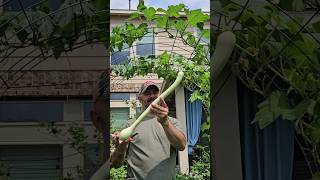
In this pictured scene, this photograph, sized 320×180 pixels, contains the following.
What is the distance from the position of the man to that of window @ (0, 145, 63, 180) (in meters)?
0.25

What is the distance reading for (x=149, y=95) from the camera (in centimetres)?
211

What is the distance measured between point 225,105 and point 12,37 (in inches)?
61.1

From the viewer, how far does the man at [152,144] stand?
212cm

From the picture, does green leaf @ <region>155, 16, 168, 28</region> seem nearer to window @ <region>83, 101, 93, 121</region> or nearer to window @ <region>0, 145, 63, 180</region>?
window @ <region>83, 101, 93, 121</region>

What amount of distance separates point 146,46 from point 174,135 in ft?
1.53

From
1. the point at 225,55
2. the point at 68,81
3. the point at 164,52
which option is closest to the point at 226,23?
the point at 225,55

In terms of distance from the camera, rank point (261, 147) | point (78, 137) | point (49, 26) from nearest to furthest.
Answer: point (49, 26)
point (78, 137)
point (261, 147)

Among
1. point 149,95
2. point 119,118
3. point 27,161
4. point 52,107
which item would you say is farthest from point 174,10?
point 27,161

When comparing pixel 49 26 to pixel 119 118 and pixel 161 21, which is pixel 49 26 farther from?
pixel 161 21

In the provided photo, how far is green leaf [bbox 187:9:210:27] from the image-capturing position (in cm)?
225

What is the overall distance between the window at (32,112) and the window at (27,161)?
0.33 feet

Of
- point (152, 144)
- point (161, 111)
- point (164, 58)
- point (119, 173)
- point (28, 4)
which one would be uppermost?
point (28, 4)

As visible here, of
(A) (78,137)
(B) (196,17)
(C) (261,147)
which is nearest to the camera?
(A) (78,137)

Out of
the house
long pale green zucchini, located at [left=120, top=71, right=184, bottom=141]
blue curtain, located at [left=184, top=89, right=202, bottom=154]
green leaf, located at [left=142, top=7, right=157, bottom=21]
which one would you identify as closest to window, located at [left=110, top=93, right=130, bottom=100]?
the house
